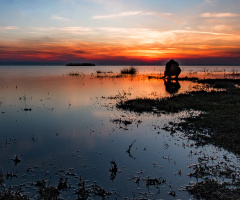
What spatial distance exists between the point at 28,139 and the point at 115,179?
565 centimetres

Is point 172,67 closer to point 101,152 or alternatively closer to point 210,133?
point 210,133

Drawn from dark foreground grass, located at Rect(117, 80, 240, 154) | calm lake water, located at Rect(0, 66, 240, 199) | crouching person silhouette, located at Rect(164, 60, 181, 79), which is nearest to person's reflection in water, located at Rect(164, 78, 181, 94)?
dark foreground grass, located at Rect(117, 80, 240, 154)

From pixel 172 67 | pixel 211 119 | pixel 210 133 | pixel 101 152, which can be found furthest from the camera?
pixel 172 67

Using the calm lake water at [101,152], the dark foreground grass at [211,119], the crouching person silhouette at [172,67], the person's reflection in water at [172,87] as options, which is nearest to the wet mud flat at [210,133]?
the dark foreground grass at [211,119]

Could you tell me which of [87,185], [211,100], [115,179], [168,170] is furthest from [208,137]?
[211,100]

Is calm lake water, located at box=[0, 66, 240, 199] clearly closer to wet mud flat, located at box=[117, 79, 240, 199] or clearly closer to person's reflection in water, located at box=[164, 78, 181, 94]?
wet mud flat, located at box=[117, 79, 240, 199]

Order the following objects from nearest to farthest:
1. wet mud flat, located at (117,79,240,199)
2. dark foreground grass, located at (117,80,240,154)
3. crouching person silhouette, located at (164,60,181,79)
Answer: wet mud flat, located at (117,79,240,199) < dark foreground grass, located at (117,80,240,154) < crouching person silhouette, located at (164,60,181,79)

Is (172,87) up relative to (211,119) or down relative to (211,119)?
up

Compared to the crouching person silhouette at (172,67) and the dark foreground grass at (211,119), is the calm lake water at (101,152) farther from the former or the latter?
the crouching person silhouette at (172,67)

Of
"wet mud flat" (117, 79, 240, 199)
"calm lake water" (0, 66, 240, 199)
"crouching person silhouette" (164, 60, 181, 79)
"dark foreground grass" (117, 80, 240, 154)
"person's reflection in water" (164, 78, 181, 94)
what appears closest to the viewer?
"wet mud flat" (117, 79, 240, 199)

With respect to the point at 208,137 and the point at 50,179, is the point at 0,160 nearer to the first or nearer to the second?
the point at 50,179

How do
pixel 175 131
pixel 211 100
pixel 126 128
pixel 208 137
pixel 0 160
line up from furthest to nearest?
pixel 211 100
pixel 126 128
pixel 175 131
pixel 208 137
pixel 0 160

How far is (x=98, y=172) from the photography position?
7.38 m

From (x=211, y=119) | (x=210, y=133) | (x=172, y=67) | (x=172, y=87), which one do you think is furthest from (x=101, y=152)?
(x=172, y=67)
